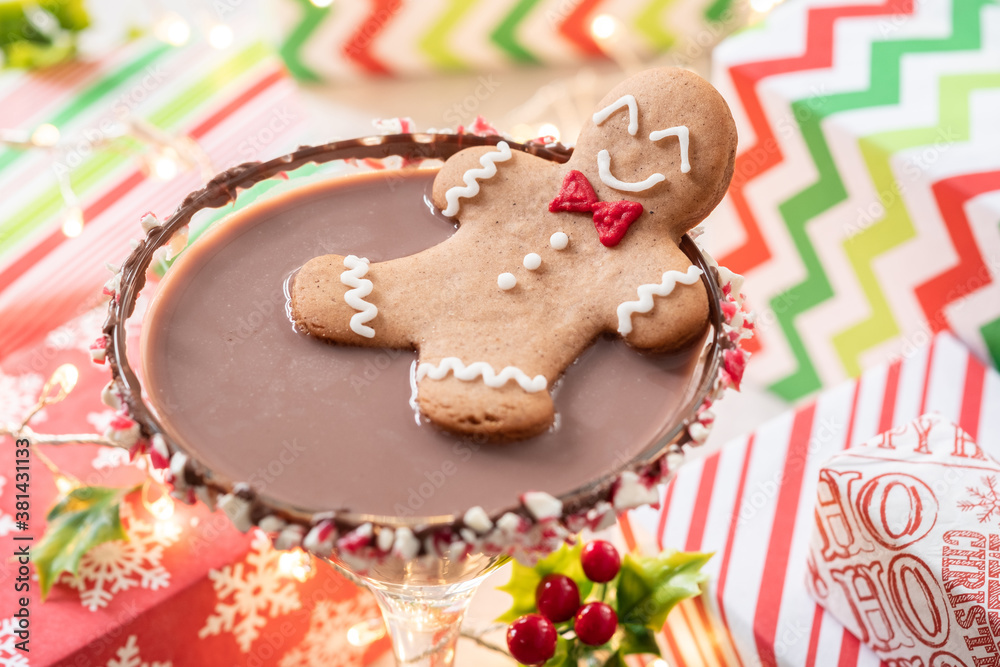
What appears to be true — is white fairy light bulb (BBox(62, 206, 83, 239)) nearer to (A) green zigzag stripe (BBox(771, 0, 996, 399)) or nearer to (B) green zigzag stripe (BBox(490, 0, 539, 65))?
(B) green zigzag stripe (BBox(490, 0, 539, 65))

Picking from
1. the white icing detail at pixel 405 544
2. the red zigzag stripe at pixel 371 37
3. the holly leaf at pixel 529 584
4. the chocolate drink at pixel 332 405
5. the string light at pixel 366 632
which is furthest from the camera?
the red zigzag stripe at pixel 371 37

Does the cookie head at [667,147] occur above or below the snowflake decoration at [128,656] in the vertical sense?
above

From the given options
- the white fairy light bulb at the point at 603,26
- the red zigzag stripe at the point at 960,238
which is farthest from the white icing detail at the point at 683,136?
the white fairy light bulb at the point at 603,26

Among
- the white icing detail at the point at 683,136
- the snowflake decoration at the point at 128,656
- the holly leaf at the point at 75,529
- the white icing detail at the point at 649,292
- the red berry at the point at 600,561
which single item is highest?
the white icing detail at the point at 683,136

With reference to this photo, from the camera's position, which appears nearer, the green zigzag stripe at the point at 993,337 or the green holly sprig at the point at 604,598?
the green holly sprig at the point at 604,598

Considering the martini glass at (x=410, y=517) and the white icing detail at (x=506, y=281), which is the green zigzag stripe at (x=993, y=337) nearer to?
the martini glass at (x=410, y=517)

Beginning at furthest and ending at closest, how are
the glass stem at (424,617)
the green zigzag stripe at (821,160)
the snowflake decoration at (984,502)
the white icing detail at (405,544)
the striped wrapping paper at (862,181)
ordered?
1. the green zigzag stripe at (821,160)
2. the striped wrapping paper at (862,181)
3. the snowflake decoration at (984,502)
4. the glass stem at (424,617)
5. the white icing detail at (405,544)

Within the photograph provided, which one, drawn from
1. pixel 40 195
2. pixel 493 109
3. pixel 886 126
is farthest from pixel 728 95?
pixel 40 195
